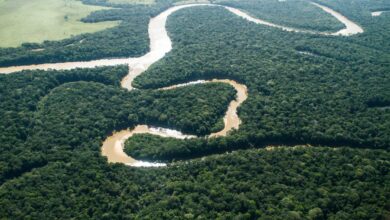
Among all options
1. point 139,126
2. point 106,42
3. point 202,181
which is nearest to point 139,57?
point 106,42

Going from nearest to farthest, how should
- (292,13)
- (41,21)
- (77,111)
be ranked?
1. (77,111)
2. (41,21)
3. (292,13)

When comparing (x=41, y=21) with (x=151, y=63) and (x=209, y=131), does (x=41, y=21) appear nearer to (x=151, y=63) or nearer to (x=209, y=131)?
(x=151, y=63)

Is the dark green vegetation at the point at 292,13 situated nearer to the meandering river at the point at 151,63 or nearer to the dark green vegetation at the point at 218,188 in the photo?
the meandering river at the point at 151,63

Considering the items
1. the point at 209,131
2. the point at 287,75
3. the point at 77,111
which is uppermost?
the point at 287,75

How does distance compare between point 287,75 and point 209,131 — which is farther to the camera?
point 287,75

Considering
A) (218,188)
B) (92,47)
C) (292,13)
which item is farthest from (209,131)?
(292,13)

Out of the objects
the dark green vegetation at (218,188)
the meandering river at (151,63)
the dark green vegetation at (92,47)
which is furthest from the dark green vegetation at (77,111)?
the dark green vegetation at (92,47)

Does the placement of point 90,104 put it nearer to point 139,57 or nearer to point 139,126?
point 139,126
